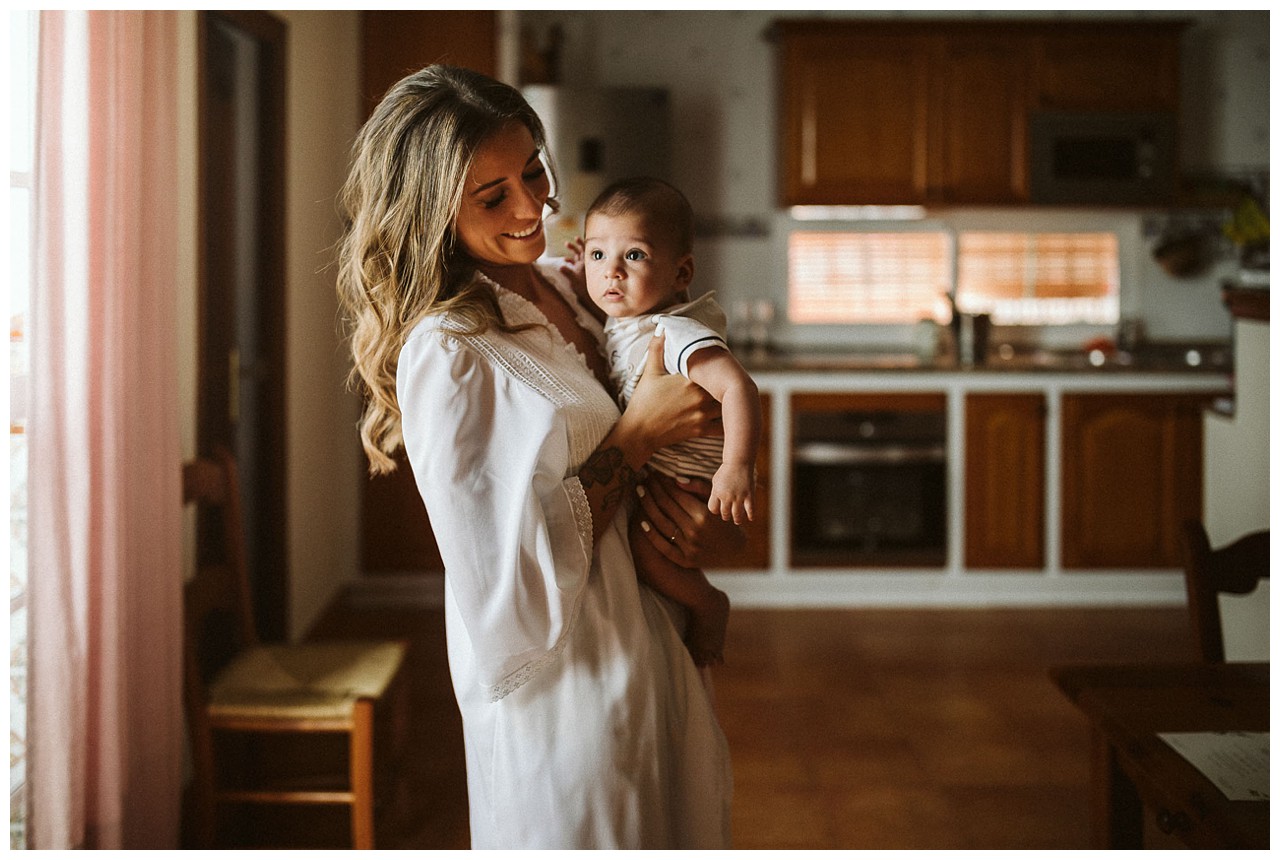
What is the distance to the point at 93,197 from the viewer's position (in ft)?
6.39

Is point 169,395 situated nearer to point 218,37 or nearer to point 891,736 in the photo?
point 218,37

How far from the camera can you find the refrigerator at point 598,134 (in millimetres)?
4523

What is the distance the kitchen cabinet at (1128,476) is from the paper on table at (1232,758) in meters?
3.21

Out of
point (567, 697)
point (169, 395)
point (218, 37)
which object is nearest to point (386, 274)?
point (567, 697)

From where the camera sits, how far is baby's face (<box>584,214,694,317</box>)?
3.69 ft

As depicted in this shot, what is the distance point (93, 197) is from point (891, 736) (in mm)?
2401

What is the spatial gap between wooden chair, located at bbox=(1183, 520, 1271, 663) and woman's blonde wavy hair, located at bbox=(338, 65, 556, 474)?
51.7 inches

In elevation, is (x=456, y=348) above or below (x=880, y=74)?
below

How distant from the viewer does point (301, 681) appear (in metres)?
2.44

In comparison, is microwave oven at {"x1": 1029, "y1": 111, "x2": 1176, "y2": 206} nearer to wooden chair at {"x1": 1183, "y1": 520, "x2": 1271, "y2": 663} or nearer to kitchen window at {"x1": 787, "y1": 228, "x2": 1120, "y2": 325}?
kitchen window at {"x1": 787, "y1": 228, "x2": 1120, "y2": 325}

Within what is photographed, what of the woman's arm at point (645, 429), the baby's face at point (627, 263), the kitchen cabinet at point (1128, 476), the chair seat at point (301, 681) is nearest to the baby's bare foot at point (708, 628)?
the woman's arm at point (645, 429)

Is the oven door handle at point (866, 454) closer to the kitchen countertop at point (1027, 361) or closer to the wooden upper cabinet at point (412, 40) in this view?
the kitchen countertop at point (1027, 361)

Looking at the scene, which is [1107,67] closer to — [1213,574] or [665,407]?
[1213,574]

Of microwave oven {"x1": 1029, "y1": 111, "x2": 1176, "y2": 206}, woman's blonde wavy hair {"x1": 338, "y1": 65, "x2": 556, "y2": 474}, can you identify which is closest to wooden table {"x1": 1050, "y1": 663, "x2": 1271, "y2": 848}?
woman's blonde wavy hair {"x1": 338, "y1": 65, "x2": 556, "y2": 474}
